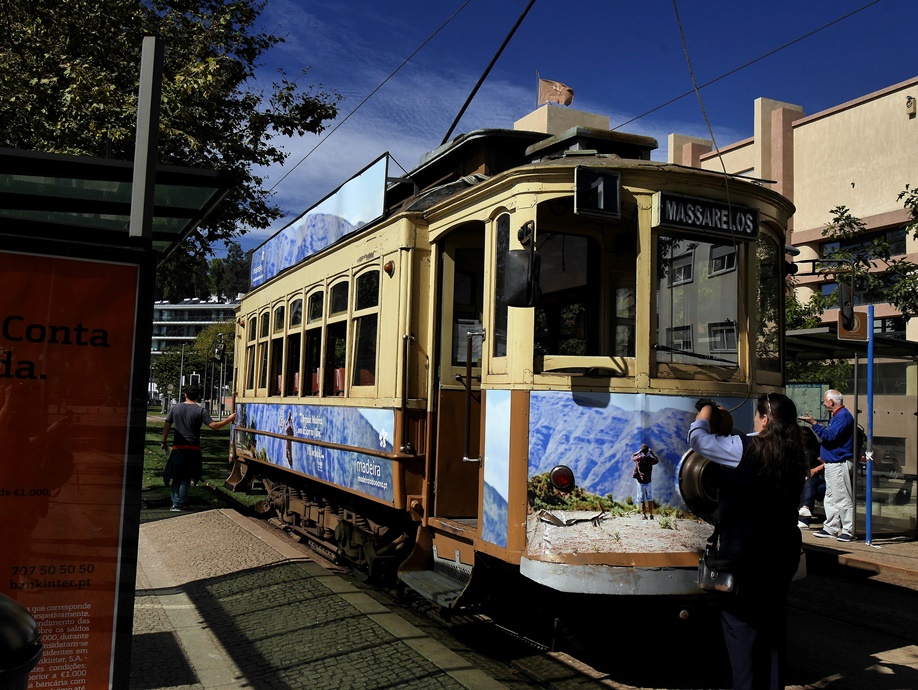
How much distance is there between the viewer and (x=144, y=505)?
41.0ft

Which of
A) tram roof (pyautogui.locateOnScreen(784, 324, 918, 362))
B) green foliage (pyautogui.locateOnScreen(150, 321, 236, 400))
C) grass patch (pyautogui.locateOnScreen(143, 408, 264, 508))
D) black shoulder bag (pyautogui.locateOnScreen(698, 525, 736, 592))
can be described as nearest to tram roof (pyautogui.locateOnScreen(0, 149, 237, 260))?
black shoulder bag (pyautogui.locateOnScreen(698, 525, 736, 592))

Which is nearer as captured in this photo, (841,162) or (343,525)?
(343,525)

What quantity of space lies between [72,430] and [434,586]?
10.2 feet

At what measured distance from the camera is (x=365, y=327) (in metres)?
7.45

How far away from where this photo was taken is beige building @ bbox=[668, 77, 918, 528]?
29469 mm

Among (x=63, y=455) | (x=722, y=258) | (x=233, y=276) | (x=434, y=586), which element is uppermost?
(x=233, y=276)

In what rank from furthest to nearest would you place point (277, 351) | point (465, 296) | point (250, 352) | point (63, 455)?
point (250, 352) → point (277, 351) → point (465, 296) → point (63, 455)

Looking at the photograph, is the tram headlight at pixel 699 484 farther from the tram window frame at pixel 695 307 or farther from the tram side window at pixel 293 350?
the tram side window at pixel 293 350

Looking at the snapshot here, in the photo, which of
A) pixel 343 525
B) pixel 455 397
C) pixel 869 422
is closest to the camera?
pixel 455 397

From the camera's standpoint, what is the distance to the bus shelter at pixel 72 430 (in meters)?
3.52

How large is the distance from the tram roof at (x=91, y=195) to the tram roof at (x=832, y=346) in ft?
24.8

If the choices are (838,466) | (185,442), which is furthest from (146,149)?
(838,466)

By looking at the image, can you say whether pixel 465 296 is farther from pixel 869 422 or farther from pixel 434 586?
pixel 869 422

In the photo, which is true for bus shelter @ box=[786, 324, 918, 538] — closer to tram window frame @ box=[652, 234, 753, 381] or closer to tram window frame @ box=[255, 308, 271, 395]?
tram window frame @ box=[652, 234, 753, 381]
